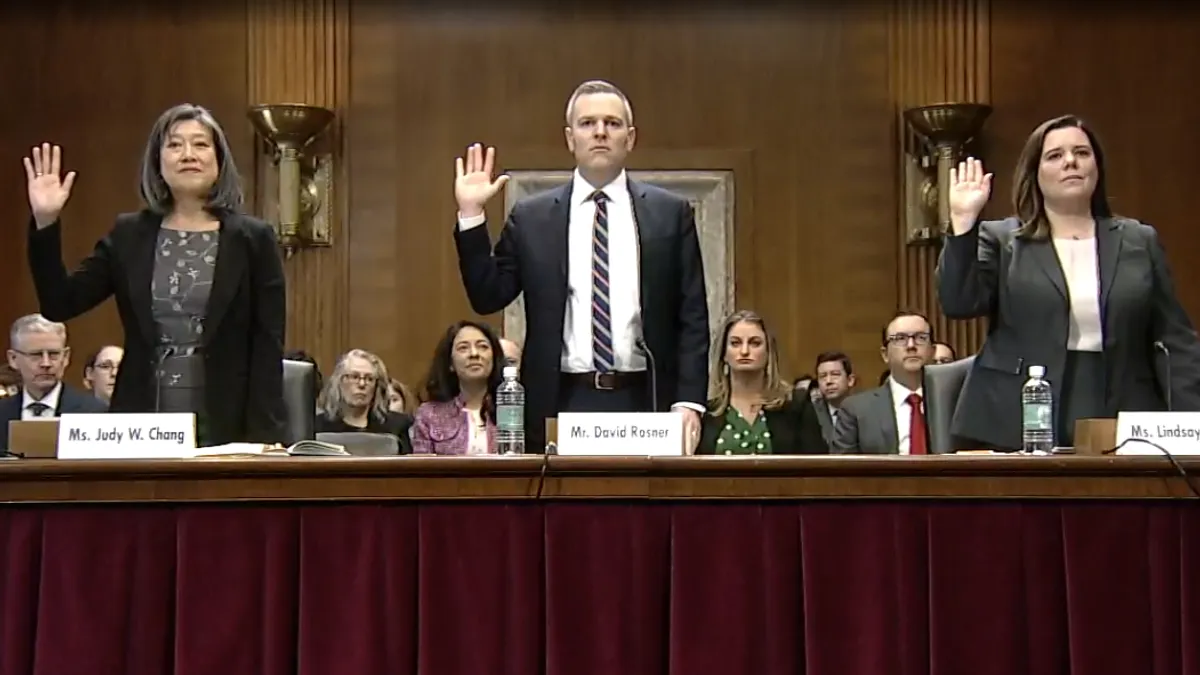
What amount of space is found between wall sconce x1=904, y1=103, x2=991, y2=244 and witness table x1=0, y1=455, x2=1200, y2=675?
3.74 m

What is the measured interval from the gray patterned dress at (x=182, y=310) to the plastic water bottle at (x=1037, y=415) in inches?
68.9

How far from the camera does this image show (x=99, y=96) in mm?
6559

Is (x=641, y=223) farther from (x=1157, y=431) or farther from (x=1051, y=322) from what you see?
(x=1157, y=431)

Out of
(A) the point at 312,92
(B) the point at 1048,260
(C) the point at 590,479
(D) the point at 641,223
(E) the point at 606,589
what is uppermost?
(A) the point at 312,92

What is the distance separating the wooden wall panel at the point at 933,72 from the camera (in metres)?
6.43

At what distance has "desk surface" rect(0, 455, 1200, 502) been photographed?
2.63 m

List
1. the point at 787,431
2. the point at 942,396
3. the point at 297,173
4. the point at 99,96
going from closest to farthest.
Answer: the point at 942,396
the point at 787,431
the point at 297,173
the point at 99,96

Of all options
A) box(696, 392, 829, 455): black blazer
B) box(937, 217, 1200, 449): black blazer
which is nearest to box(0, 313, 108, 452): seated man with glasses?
box(696, 392, 829, 455): black blazer

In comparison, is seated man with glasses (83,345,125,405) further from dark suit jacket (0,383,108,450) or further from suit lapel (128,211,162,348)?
suit lapel (128,211,162,348)

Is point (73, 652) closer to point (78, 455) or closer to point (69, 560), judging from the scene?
point (69, 560)

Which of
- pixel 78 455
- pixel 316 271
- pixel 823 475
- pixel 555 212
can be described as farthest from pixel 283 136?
pixel 823 475

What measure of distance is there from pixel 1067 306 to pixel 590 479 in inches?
52.4

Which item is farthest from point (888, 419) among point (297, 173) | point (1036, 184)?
point (297, 173)

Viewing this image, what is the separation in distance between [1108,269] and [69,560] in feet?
7.39
